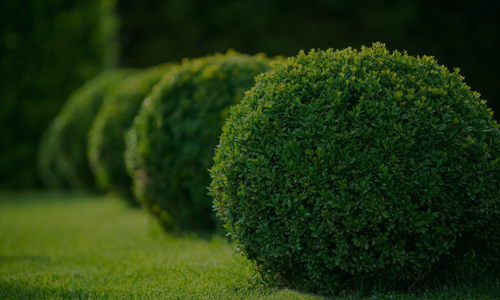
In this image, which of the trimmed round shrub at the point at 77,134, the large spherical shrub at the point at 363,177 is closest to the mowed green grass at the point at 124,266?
the large spherical shrub at the point at 363,177

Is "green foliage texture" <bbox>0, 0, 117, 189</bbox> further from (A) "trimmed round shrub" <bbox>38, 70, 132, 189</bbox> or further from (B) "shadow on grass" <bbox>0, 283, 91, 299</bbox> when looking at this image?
(B) "shadow on grass" <bbox>0, 283, 91, 299</bbox>

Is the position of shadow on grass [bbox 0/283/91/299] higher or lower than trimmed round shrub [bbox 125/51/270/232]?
lower

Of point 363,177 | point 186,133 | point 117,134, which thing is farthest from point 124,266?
point 117,134

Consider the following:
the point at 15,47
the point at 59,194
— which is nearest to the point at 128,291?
the point at 59,194

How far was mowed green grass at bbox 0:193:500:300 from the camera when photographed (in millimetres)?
3670

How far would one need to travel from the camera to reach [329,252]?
347 cm

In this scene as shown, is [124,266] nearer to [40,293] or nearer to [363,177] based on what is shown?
[40,293]

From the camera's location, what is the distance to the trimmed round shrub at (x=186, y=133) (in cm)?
605

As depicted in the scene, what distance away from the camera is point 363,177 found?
129 inches

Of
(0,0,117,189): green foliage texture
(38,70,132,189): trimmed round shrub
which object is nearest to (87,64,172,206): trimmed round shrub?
(38,70,132,189): trimmed round shrub

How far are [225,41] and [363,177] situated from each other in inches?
752

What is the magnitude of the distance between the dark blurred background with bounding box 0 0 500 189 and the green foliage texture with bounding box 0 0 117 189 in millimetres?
28

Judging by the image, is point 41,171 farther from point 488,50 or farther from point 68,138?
point 488,50

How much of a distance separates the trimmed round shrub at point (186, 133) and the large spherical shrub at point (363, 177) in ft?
7.87
